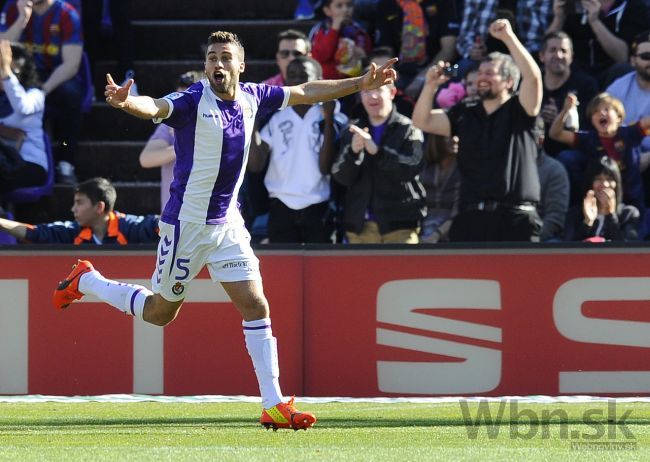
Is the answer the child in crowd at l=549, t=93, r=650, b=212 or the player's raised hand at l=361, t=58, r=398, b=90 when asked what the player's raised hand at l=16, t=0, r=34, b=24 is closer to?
the child in crowd at l=549, t=93, r=650, b=212

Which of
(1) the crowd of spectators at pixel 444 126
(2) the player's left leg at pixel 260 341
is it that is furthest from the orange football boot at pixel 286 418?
(1) the crowd of spectators at pixel 444 126

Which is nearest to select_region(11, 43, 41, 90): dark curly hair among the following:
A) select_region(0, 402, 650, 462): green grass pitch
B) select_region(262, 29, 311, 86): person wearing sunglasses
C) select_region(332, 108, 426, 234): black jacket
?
select_region(262, 29, 311, 86): person wearing sunglasses

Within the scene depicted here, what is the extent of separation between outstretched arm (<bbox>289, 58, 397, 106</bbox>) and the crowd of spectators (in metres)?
2.01

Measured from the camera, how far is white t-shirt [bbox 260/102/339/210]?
1150 cm

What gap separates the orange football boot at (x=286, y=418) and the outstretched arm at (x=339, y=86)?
1893mm

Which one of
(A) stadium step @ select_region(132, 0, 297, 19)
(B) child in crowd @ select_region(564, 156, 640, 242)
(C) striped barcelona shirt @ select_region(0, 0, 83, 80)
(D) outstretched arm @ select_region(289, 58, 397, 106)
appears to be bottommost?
(B) child in crowd @ select_region(564, 156, 640, 242)

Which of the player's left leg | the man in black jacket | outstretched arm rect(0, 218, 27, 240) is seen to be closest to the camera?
the player's left leg

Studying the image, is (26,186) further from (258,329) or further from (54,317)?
(258,329)

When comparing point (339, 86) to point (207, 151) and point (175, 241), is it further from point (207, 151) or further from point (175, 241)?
point (175, 241)

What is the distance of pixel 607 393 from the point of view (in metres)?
10.2

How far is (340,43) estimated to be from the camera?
13156 mm

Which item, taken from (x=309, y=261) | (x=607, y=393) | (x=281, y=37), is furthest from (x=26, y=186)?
(x=607, y=393)

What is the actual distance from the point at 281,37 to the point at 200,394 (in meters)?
3.72

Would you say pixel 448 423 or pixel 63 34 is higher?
pixel 63 34
